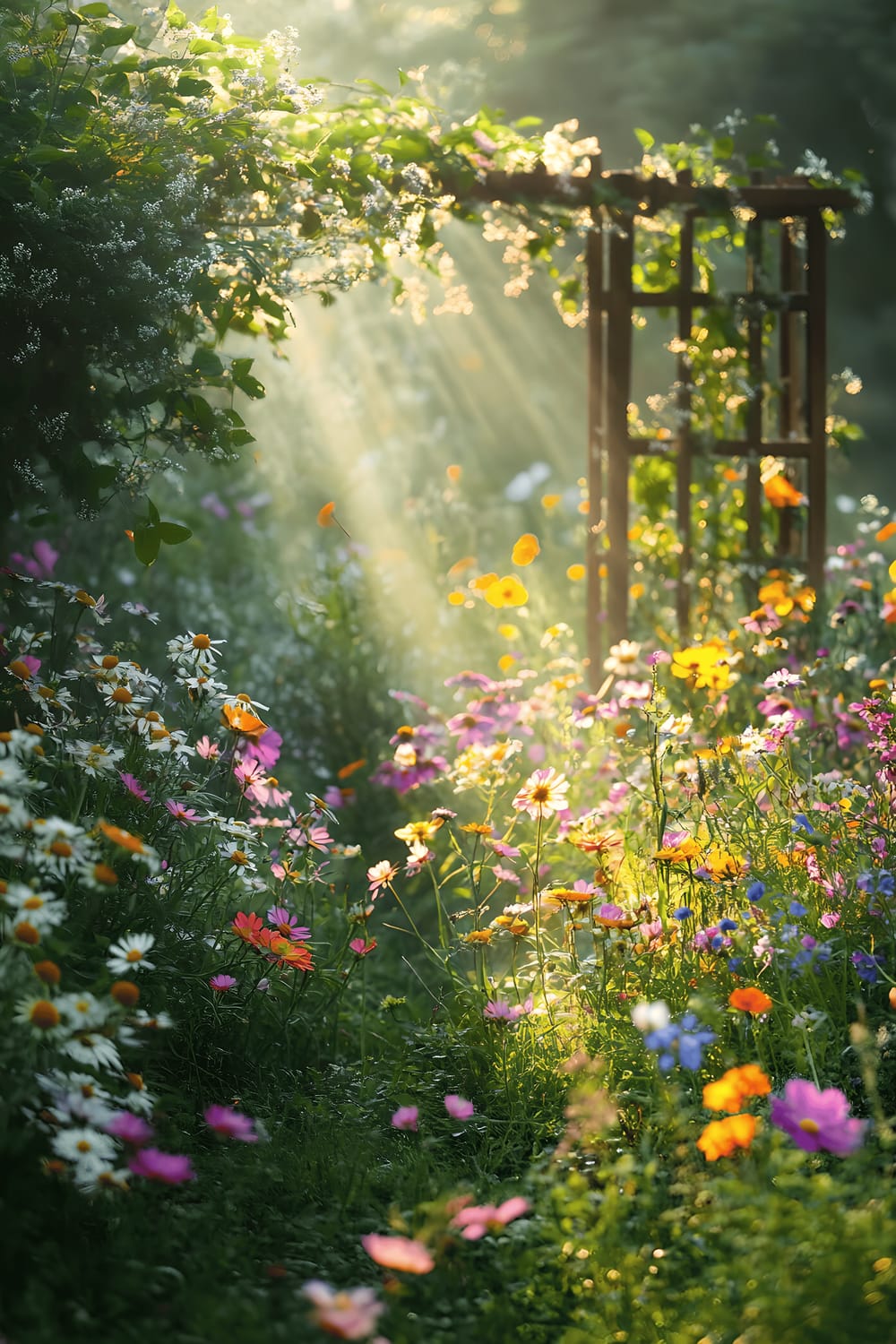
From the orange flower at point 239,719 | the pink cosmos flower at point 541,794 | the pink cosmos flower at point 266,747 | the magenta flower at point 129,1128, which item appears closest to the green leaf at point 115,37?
the orange flower at point 239,719

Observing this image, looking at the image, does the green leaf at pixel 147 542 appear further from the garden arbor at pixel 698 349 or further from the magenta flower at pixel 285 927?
the garden arbor at pixel 698 349

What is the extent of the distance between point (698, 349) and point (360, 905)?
9.58 feet

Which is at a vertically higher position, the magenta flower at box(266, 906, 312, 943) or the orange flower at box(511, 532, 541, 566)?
the orange flower at box(511, 532, 541, 566)

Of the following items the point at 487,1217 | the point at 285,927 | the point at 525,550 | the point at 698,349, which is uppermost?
the point at 698,349

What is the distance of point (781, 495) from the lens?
4453mm

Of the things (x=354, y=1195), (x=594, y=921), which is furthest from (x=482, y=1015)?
(x=354, y=1195)

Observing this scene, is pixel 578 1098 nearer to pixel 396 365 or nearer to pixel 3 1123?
pixel 3 1123

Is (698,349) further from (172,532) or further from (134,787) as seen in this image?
(134,787)

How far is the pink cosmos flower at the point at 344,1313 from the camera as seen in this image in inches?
49.1

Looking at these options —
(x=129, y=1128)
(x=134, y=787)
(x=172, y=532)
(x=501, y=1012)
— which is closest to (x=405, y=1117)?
(x=501, y=1012)

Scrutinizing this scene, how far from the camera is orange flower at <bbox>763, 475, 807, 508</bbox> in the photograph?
4.38m

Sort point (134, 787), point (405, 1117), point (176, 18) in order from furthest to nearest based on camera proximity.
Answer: point (176, 18) → point (134, 787) → point (405, 1117)

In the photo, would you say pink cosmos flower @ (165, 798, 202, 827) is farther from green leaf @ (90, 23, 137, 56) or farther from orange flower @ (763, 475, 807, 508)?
orange flower @ (763, 475, 807, 508)

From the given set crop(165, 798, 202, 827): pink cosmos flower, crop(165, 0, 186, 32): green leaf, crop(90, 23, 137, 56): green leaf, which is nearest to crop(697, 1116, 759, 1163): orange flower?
crop(165, 798, 202, 827): pink cosmos flower
